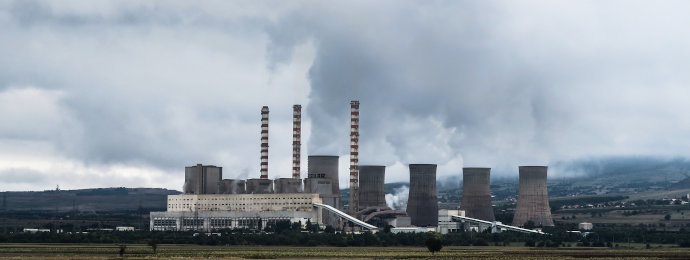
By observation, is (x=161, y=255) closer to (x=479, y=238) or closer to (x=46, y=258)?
(x=46, y=258)

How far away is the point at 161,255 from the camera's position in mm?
110438

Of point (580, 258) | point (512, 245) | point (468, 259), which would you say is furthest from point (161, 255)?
point (512, 245)

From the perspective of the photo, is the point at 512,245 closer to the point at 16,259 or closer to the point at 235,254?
the point at 235,254

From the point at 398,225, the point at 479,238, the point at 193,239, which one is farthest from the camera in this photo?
the point at 398,225

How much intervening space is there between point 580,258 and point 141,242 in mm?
61359

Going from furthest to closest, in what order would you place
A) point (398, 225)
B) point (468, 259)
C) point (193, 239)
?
1. point (398, 225)
2. point (193, 239)
3. point (468, 259)

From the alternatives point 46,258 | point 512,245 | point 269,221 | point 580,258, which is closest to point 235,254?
point 46,258

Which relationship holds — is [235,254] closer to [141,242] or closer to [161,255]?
[161,255]

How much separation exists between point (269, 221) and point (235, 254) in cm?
8377

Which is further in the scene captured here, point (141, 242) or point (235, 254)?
point (141, 242)

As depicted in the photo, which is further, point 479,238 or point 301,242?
point 479,238

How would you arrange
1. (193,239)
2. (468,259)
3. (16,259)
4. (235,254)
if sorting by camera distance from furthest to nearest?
(193,239), (235,254), (468,259), (16,259)

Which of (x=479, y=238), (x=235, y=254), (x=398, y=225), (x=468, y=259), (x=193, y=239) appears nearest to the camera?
(x=468, y=259)

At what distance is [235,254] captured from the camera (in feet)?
381
